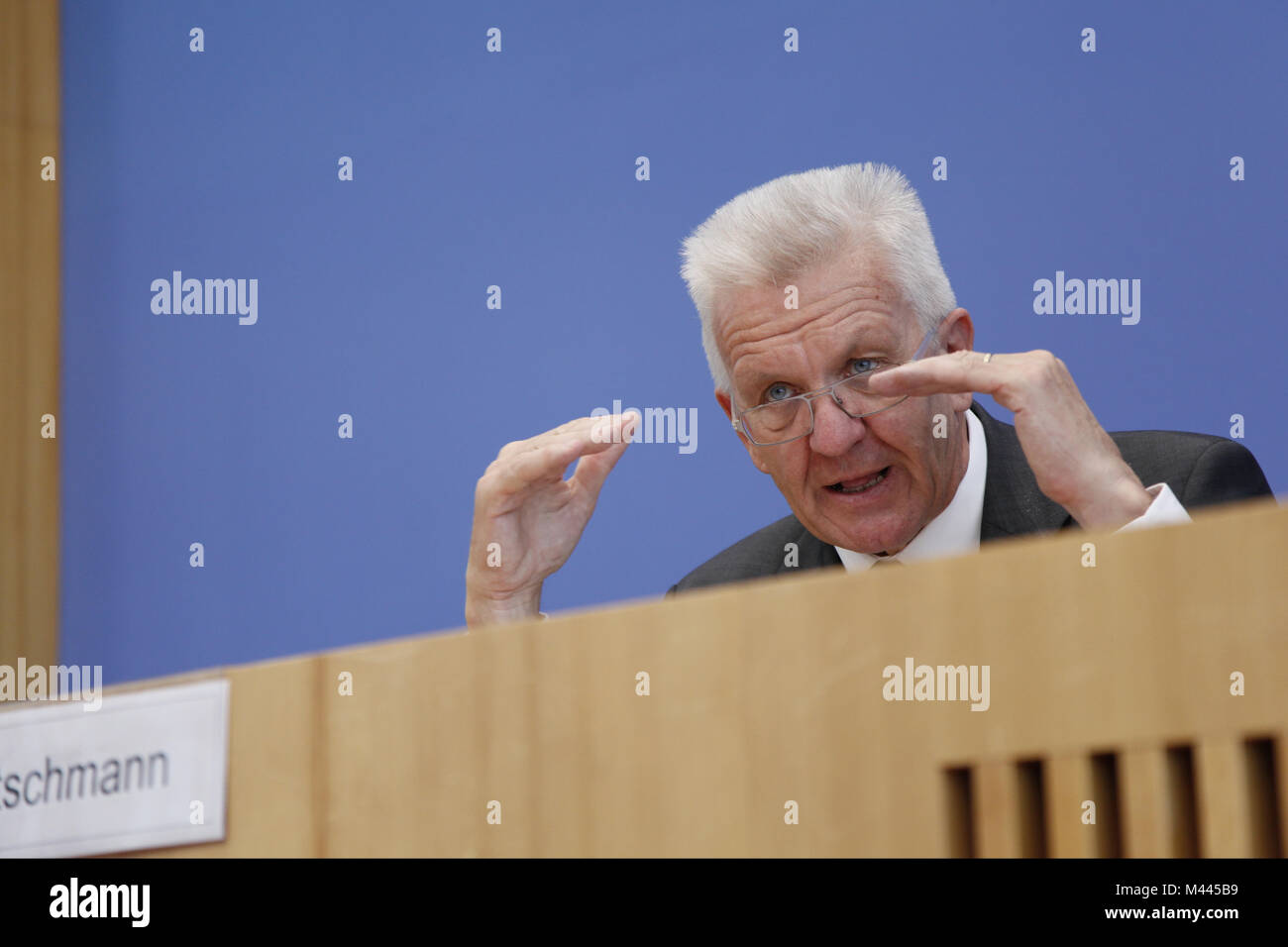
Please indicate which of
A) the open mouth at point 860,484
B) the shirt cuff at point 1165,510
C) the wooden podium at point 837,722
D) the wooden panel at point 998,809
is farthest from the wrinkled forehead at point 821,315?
the wooden panel at point 998,809

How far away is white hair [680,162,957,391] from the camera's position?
1.52m

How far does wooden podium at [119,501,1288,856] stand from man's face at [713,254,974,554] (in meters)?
0.72

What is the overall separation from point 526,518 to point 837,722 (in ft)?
2.65

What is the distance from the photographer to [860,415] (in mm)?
1454

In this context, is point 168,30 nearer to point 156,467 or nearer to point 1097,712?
point 156,467

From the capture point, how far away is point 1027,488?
150 cm

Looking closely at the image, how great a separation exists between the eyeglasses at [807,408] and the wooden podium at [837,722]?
72cm

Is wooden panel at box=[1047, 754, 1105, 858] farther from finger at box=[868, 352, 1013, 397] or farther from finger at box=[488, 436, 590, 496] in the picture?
finger at box=[488, 436, 590, 496]

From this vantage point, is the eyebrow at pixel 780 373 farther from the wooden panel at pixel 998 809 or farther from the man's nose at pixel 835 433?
the wooden panel at pixel 998 809

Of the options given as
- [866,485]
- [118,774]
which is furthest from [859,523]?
[118,774]

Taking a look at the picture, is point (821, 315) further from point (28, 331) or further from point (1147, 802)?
point (28, 331)

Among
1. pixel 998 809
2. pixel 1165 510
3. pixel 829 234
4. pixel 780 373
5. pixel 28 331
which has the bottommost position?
pixel 998 809

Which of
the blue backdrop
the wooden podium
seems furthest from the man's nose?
the wooden podium
